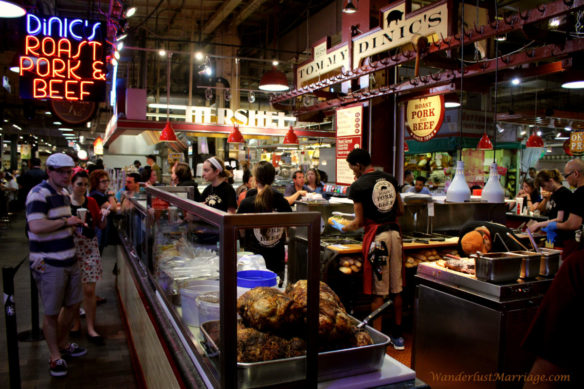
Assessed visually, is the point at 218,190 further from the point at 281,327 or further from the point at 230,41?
the point at 230,41

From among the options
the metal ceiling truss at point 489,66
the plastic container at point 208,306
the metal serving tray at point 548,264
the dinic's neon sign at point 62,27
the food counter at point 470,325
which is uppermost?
the dinic's neon sign at point 62,27

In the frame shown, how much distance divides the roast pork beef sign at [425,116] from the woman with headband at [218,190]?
130 inches

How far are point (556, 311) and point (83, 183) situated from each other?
4.55m

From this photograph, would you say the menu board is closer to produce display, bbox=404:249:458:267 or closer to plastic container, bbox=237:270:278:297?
produce display, bbox=404:249:458:267

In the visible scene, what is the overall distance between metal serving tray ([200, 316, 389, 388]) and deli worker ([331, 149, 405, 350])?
2763mm

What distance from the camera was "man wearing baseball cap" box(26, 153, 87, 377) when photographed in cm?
378

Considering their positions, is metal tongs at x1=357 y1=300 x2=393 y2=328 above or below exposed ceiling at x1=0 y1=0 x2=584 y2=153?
below

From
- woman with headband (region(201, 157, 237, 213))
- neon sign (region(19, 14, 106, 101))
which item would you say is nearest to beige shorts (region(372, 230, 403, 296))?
woman with headband (region(201, 157, 237, 213))

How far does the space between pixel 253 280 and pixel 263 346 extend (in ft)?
2.04

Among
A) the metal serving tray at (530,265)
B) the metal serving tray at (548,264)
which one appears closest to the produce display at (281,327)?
the metal serving tray at (530,265)

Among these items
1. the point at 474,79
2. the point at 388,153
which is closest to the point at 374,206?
the point at 474,79

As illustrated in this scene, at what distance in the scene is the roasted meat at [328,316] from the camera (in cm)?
Result: 158

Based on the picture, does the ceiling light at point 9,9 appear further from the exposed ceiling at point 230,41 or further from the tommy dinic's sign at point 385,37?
the tommy dinic's sign at point 385,37

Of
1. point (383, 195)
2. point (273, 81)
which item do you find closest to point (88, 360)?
point (383, 195)
